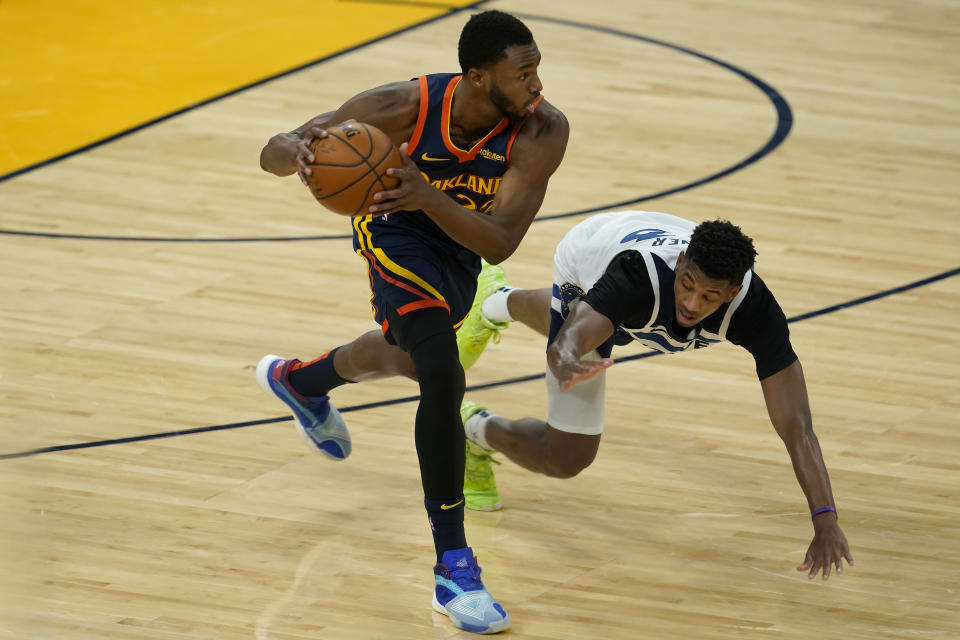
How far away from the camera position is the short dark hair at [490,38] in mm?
4270

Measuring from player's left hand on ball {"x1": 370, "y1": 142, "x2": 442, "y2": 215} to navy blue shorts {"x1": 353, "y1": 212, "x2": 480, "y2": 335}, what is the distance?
18.0 inches

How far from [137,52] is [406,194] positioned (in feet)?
24.7

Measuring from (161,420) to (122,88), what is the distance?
16.6 feet

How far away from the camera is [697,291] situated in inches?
159

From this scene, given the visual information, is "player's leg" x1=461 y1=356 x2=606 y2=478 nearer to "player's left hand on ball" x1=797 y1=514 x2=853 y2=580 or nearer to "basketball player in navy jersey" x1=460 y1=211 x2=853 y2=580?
"basketball player in navy jersey" x1=460 y1=211 x2=853 y2=580

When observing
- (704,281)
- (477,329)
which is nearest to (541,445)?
(477,329)

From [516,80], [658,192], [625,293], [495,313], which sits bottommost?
[658,192]

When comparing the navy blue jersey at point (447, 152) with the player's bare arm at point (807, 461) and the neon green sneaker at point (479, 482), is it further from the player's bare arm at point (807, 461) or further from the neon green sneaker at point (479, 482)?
the player's bare arm at point (807, 461)

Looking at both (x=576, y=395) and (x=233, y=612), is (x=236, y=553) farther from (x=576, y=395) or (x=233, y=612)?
(x=576, y=395)

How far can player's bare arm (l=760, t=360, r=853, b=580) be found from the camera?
4.01 meters

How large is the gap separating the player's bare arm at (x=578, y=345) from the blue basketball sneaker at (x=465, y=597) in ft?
2.13

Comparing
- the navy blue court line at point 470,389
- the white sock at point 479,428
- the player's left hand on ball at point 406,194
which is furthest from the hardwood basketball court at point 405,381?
the player's left hand on ball at point 406,194

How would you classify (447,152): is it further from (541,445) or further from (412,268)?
(541,445)

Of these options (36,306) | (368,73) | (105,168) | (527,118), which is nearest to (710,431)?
(527,118)
